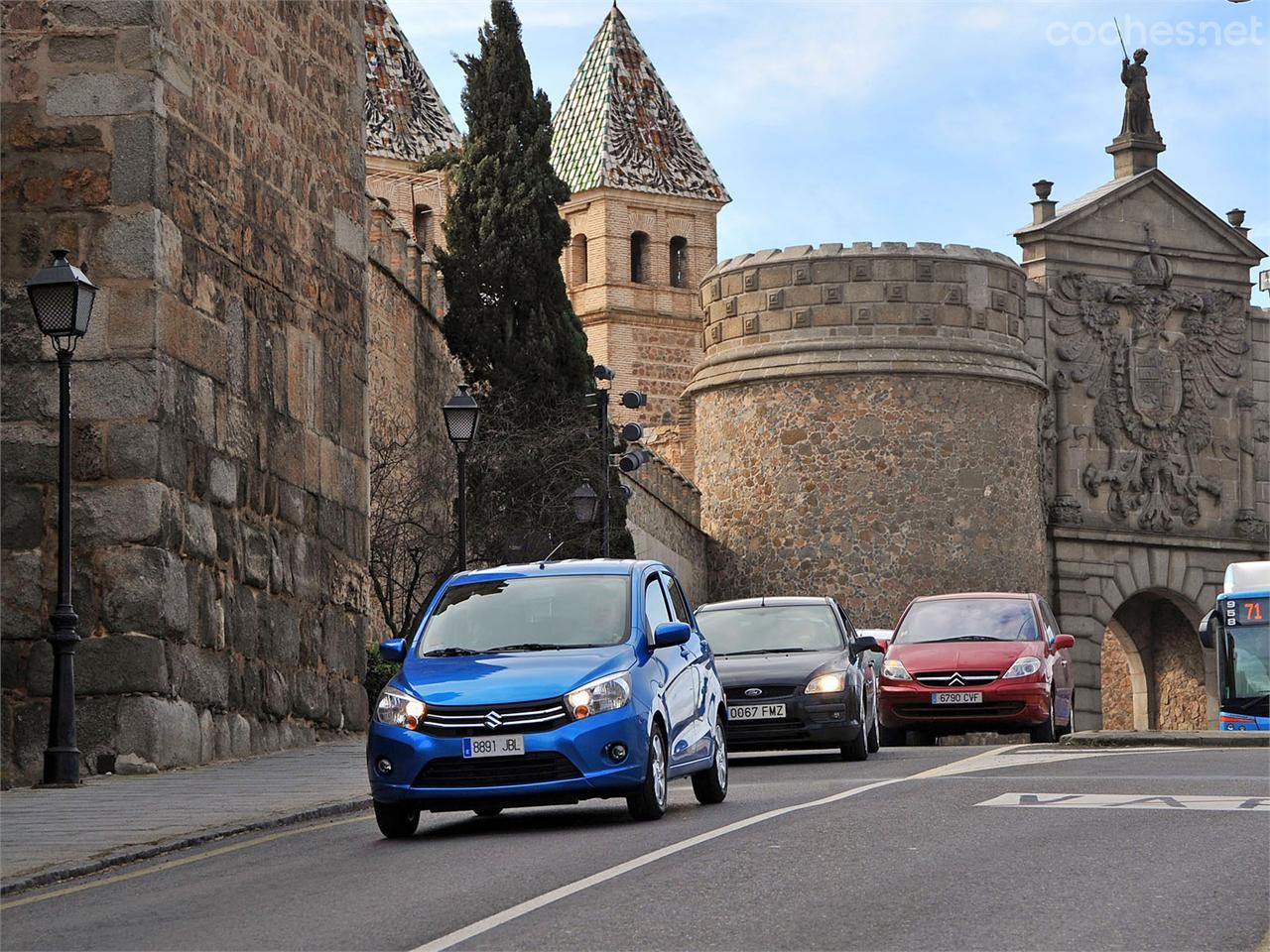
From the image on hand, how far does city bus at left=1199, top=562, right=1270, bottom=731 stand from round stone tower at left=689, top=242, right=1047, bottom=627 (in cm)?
Answer: 1226

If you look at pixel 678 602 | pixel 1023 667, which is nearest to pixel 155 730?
pixel 678 602

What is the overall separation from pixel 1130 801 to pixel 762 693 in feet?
19.8

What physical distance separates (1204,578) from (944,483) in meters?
8.78

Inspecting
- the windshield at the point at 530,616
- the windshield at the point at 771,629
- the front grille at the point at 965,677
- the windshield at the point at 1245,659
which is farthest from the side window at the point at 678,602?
the windshield at the point at 1245,659

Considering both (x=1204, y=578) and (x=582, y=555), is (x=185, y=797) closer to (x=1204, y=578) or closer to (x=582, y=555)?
(x=582, y=555)

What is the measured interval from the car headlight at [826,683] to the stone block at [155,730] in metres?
5.17

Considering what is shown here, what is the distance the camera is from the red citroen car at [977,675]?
23.5 metres

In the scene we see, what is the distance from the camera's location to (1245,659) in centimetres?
3097

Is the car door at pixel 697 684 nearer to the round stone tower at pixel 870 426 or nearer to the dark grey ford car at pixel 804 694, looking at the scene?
the dark grey ford car at pixel 804 694

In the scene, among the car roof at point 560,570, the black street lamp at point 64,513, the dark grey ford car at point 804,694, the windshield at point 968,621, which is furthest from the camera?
the windshield at point 968,621

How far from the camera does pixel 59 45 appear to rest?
59.9 feet

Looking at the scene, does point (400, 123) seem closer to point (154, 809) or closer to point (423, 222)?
point (423, 222)

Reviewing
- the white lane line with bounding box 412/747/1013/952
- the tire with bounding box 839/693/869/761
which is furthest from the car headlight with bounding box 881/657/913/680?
the white lane line with bounding box 412/747/1013/952

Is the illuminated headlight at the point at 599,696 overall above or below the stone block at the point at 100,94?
below
